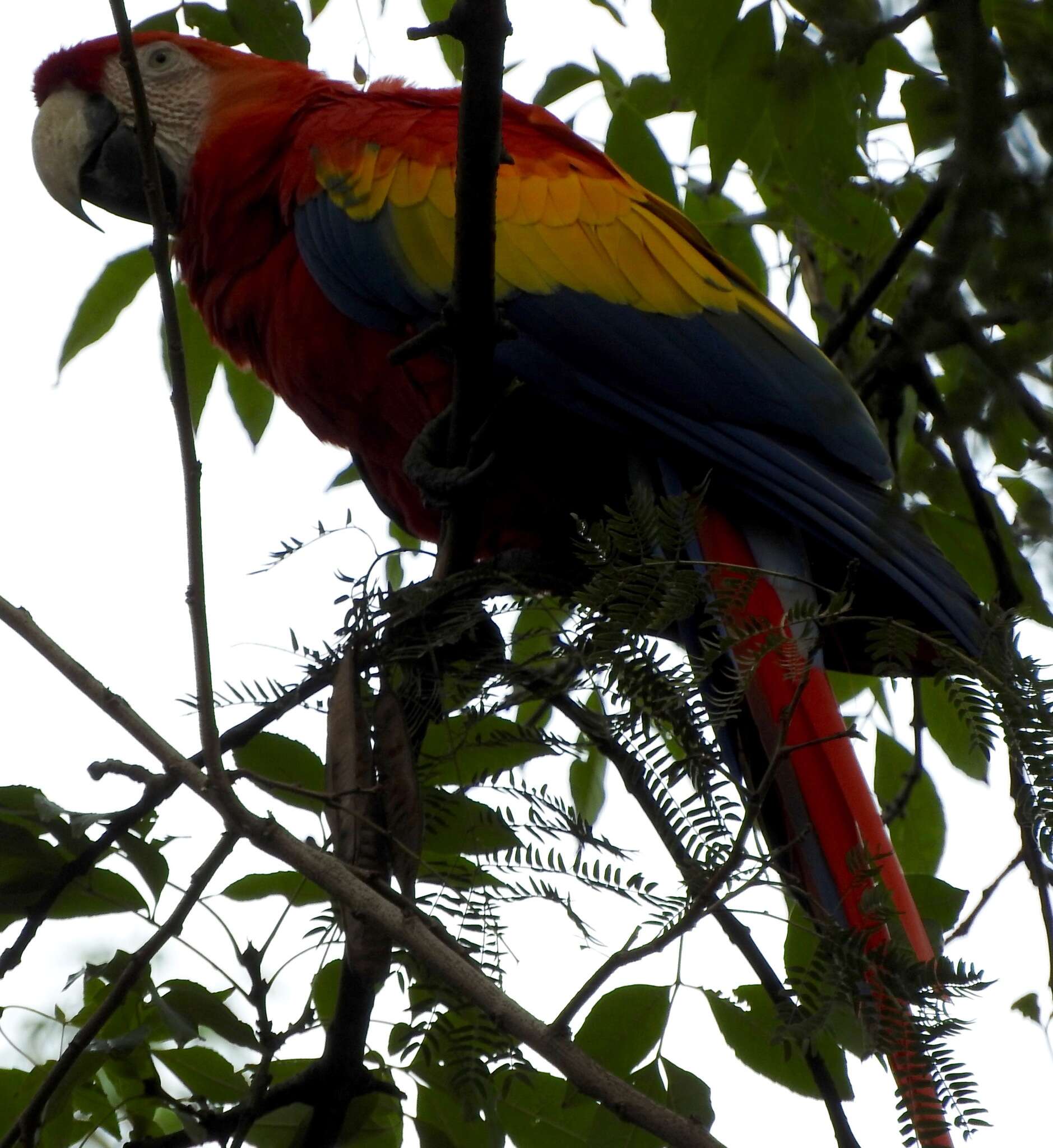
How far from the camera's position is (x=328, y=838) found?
1.22m

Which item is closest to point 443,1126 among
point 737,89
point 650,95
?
point 737,89

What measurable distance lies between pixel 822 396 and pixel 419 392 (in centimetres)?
55

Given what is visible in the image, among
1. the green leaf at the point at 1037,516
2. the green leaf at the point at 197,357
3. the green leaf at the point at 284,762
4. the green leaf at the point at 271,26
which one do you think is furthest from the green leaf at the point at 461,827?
the green leaf at the point at 271,26

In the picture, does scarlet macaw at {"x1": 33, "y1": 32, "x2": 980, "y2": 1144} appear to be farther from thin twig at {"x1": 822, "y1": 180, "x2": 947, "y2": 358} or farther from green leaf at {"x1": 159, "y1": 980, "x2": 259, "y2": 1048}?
green leaf at {"x1": 159, "y1": 980, "x2": 259, "y2": 1048}

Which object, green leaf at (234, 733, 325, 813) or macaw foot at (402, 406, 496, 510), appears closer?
green leaf at (234, 733, 325, 813)

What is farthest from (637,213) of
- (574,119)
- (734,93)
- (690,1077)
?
(690,1077)

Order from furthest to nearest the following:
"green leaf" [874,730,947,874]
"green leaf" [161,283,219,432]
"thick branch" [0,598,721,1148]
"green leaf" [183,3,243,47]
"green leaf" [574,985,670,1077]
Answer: "green leaf" [161,283,219,432] < "green leaf" [874,730,947,874] < "green leaf" [183,3,243,47] < "green leaf" [574,985,670,1077] < "thick branch" [0,598,721,1148]

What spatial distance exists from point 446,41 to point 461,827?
3.79ft

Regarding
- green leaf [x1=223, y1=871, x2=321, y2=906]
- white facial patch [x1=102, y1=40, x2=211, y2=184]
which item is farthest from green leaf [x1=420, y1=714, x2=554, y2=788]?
white facial patch [x1=102, y1=40, x2=211, y2=184]

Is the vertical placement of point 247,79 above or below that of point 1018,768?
above

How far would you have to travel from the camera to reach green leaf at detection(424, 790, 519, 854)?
113cm

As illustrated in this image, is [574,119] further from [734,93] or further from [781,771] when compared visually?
[781,771]

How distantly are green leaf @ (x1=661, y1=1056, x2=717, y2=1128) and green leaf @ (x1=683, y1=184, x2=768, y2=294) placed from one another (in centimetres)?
127

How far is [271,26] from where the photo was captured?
1.65 meters
